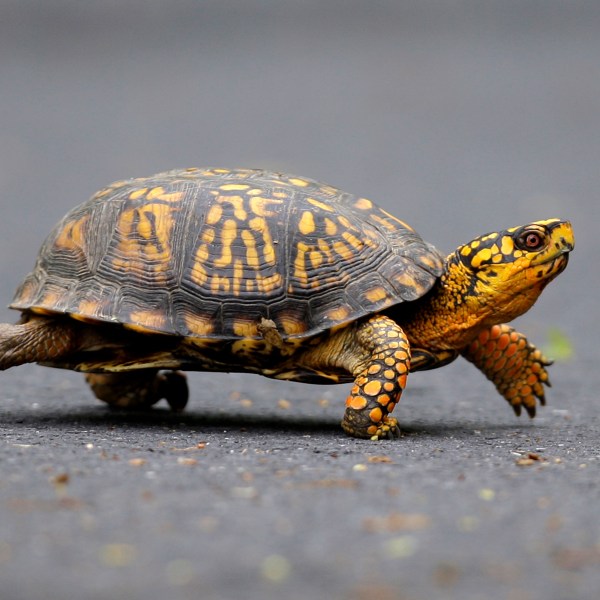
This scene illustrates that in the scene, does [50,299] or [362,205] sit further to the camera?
[362,205]

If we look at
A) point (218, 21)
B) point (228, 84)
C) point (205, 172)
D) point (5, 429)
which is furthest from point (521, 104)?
point (5, 429)

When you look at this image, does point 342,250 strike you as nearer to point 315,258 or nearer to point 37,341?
point 315,258

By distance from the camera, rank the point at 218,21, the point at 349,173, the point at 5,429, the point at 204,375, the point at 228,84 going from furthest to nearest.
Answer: the point at 218,21 < the point at 228,84 < the point at 349,173 < the point at 204,375 < the point at 5,429

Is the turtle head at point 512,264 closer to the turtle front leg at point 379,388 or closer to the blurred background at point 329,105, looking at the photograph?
the turtle front leg at point 379,388

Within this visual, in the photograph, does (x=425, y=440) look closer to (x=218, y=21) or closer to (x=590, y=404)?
(x=590, y=404)

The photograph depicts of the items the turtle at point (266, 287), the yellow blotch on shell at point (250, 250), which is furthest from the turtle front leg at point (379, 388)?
the yellow blotch on shell at point (250, 250)

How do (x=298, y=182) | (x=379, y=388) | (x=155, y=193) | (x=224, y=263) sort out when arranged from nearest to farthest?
(x=379, y=388) < (x=224, y=263) < (x=155, y=193) < (x=298, y=182)

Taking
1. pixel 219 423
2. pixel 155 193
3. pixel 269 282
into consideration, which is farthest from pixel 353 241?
pixel 219 423
